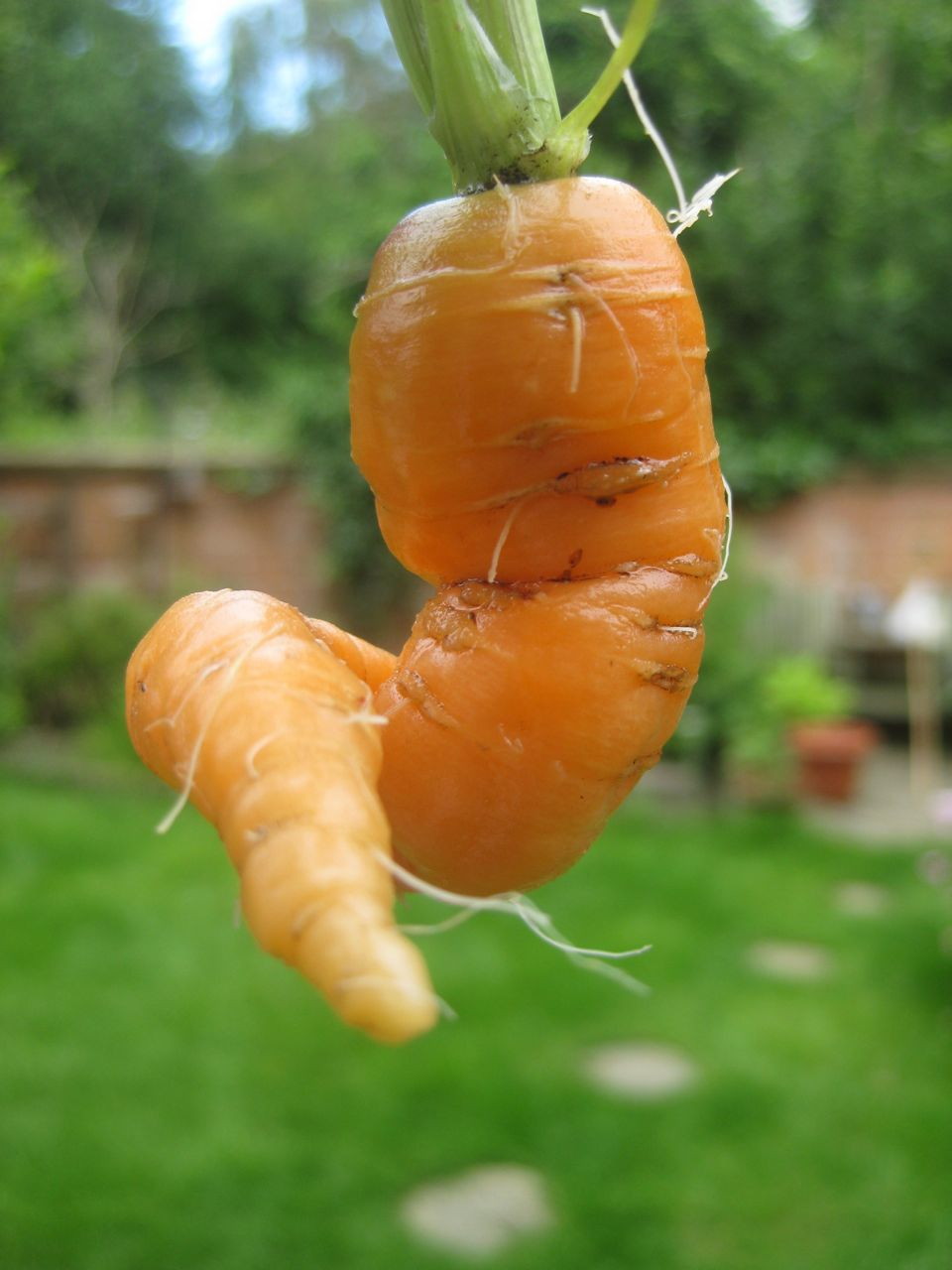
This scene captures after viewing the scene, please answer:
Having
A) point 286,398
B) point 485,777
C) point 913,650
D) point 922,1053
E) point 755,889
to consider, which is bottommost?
point 913,650

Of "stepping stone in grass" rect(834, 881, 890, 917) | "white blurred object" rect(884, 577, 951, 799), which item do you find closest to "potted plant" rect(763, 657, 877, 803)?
"white blurred object" rect(884, 577, 951, 799)

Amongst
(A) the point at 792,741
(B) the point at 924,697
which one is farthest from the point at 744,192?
(A) the point at 792,741

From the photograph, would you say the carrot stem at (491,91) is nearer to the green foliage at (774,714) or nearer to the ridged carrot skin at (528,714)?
the ridged carrot skin at (528,714)

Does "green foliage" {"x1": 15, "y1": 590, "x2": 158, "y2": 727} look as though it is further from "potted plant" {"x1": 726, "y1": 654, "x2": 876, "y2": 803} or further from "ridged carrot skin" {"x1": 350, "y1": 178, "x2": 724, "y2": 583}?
"ridged carrot skin" {"x1": 350, "y1": 178, "x2": 724, "y2": 583}

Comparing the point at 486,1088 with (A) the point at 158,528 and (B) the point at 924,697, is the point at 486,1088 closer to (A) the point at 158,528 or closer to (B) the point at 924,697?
(B) the point at 924,697

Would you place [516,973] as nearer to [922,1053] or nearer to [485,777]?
[922,1053]

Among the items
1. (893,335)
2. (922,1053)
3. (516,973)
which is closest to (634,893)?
(516,973)

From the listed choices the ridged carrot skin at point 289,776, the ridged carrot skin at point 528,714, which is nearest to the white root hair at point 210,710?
the ridged carrot skin at point 289,776
